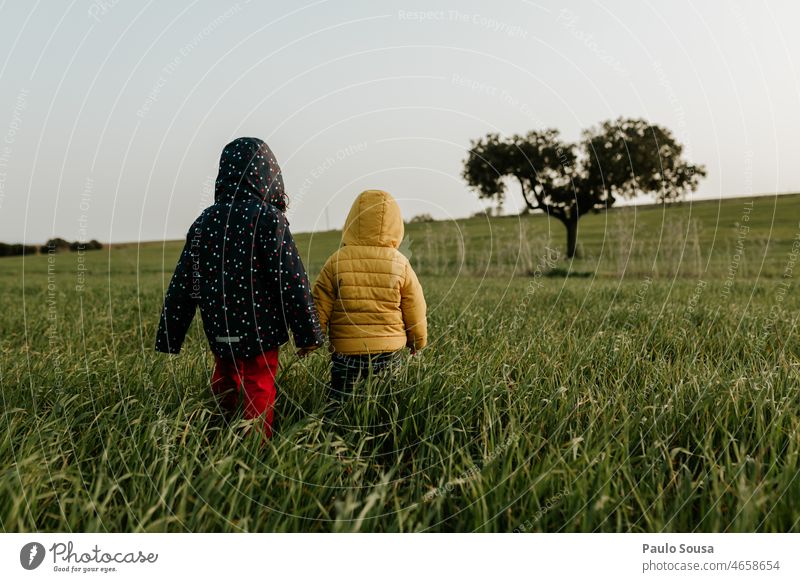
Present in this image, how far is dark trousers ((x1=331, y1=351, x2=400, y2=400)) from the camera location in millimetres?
3787

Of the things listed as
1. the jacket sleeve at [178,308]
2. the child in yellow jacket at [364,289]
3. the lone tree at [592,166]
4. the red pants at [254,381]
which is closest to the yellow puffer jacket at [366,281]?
the child in yellow jacket at [364,289]

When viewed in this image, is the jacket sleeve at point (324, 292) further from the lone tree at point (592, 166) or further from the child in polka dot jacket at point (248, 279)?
the lone tree at point (592, 166)

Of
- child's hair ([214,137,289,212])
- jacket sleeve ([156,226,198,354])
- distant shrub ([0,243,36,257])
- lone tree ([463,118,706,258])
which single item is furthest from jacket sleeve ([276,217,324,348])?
distant shrub ([0,243,36,257])

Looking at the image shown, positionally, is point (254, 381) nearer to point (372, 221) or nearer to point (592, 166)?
point (372, 221)

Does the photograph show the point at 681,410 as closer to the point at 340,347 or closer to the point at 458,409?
the point at 458,409

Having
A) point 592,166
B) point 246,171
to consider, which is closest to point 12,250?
point 592,166

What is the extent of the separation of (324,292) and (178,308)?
96 centimetres

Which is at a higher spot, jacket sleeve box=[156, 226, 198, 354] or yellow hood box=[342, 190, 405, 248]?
yellow hood box=[342, 190, 405, 248]

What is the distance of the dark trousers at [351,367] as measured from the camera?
12.4 feet

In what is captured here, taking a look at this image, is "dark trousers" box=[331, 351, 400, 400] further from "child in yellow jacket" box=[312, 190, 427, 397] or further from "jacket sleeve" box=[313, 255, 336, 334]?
"jacket sleeve" box=[313, 255, 336, 334]
